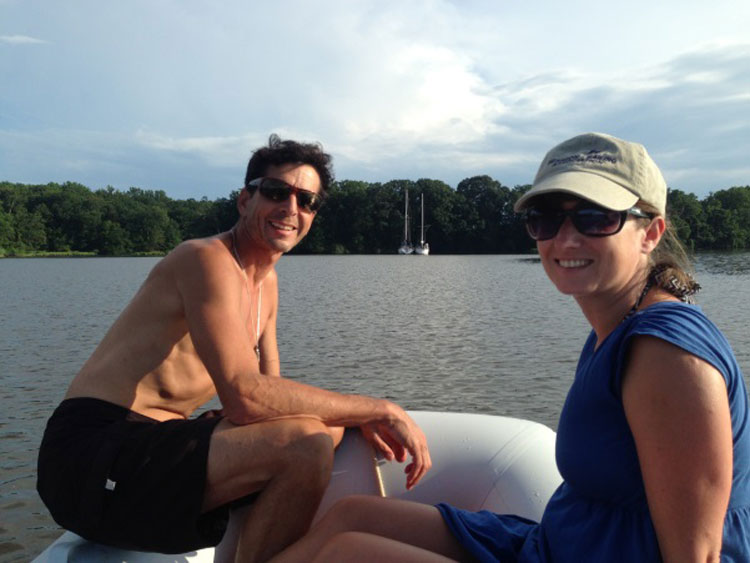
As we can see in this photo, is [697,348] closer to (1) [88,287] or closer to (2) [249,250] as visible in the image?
(2) [249,250]

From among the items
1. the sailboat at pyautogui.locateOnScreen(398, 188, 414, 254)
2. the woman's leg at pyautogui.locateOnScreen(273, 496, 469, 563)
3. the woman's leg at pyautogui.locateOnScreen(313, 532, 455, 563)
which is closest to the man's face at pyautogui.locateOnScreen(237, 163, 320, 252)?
the woman's leg at pyautogui.locateOnScreen(273, 496, 469, 563)

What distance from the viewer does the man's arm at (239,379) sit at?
2203mm

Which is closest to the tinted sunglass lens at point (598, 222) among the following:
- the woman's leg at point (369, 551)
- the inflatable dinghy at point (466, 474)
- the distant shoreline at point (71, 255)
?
the woman's leg at point (369, 551)

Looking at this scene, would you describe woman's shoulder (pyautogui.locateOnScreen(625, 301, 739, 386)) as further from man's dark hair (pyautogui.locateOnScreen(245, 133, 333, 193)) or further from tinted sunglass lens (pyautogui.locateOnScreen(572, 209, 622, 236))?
man's dark hair (pyautogui.locateOnScreen(245, 133, 333, 193))

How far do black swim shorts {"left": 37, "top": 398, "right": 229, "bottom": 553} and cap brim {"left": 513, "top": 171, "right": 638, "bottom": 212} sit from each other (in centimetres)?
133

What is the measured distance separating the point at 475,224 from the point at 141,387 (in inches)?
2958

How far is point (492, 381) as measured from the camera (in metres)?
8.64

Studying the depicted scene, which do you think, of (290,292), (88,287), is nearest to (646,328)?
(290,292)

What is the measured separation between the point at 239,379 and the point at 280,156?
1.00 meters

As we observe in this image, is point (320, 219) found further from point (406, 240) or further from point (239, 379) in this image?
point (239, 379)

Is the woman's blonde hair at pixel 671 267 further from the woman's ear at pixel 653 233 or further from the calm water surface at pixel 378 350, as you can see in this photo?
the calm water surface at pixel 378 350

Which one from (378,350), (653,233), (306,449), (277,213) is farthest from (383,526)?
(378,350)

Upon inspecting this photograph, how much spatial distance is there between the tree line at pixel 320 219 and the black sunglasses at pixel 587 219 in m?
64.0

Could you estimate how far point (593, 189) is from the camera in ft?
4.71
